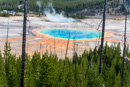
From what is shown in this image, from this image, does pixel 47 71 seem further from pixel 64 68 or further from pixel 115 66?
pixel 115 66

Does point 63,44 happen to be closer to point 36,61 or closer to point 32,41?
point 32,41

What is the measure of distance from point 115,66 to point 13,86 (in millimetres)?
23637

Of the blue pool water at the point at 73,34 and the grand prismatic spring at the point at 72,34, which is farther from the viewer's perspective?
the blue pool water at the point at 73,34

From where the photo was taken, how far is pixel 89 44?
64.0 metres

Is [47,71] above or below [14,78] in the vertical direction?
above

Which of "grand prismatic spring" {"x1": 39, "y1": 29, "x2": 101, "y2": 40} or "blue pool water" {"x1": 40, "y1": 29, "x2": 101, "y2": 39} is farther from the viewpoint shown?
"blue pool water" {"x1": 40, "y1": 29, "x2": 101, "y2": 39}

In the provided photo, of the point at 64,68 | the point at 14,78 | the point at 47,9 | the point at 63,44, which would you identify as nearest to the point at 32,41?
the point at 63,44

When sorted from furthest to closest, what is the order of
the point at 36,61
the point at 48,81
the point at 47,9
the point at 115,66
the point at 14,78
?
the point at 47,9 < the point at 115,66 < the point at 36,61 < the point at 14,78 < the point at 48,81

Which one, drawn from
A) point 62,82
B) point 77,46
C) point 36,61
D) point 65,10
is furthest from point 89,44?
point 65,10

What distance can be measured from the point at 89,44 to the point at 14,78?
41.2 m

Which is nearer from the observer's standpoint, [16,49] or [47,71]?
[47,71]

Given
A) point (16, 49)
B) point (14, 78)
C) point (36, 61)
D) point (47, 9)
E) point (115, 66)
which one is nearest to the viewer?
point (14, 78)

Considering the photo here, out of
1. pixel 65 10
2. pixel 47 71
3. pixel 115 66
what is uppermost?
pixel 65 10

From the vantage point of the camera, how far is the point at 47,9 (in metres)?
186
